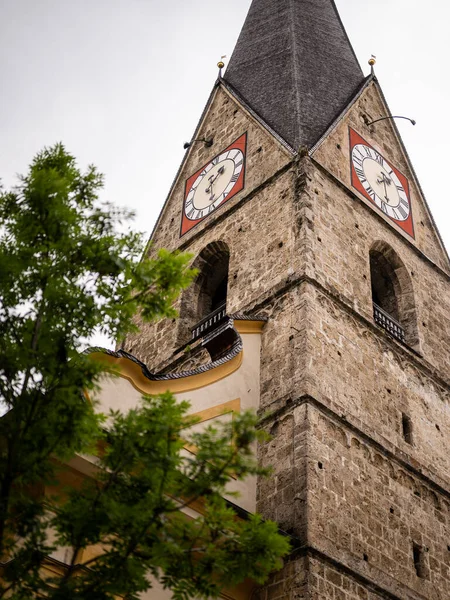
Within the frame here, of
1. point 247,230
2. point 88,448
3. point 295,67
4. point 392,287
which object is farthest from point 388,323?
point 88,448

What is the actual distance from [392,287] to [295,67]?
5.77m

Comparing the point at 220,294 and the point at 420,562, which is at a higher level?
the point at 220,294

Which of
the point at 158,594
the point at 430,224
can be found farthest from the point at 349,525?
the point at 430,224

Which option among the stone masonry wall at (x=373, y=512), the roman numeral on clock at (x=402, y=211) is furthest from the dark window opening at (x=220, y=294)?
the stone masonry wall at (x=373, y=512)

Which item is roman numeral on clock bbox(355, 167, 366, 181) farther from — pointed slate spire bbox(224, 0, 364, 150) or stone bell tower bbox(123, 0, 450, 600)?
pointed slate spire bbox(224, 0, 364, 150)

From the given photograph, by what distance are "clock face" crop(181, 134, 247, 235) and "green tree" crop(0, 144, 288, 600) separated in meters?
9.33

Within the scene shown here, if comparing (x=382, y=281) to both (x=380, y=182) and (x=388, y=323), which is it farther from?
(x=380, y=182)

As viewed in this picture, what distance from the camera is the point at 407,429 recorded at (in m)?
11.8

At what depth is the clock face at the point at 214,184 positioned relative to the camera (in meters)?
15.8

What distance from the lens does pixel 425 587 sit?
32.6ft

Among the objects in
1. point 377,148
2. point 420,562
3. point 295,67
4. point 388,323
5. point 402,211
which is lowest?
point 420,562

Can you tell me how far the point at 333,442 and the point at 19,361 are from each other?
540 centimetres

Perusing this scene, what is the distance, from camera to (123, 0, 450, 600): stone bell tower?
9703mm

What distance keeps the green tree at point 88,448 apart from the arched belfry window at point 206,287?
8.11m
